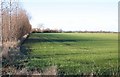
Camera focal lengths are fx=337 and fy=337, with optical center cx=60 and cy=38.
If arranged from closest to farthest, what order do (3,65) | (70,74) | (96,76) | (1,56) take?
(96,76)
(70,74)
(3,65)
(1,56)

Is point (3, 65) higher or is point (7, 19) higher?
point (7, 19)

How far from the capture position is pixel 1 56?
57.3 feet

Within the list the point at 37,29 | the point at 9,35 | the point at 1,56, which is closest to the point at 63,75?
the point at 1,56

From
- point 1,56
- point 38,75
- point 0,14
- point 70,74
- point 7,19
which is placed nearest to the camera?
point 38,75

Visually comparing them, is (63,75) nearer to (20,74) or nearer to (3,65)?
(20,74)

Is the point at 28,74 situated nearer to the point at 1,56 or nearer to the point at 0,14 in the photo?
the point at 1,56

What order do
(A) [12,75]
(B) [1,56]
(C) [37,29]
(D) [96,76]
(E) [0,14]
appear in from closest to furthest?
(A) [12,75], (D) [96,76], (B) [1,56], (E) [0,14], (C) [37,29]

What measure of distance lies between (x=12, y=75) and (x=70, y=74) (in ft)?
9.49

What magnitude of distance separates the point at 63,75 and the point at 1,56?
534 centimetres

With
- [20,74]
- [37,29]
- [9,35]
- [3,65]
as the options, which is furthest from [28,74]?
[37,29]

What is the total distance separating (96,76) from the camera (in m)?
12.9

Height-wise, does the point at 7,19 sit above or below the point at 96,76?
above

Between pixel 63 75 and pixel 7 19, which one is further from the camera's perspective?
pixel 7 19

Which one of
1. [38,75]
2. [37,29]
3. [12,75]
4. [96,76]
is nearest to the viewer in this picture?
[38,75]
